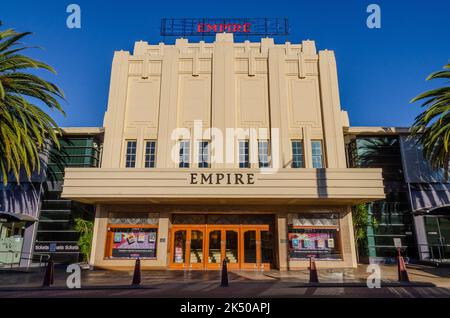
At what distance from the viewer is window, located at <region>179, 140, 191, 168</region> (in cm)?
2095

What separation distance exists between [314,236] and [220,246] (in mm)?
6101

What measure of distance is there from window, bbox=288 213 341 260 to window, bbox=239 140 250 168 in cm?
445

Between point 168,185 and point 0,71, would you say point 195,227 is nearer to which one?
point 168,185

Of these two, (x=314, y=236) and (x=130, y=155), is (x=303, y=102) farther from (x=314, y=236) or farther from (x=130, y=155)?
(x=130, y=155)

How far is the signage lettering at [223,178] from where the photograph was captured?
1803 centimetres

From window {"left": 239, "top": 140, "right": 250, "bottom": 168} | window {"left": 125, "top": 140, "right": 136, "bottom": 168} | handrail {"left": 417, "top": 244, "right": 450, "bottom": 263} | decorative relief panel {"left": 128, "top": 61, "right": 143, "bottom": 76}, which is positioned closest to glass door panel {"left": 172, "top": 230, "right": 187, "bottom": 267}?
window {"left": 125, "top": 140, "right": 136, "bottom": 168}

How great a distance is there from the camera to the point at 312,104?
21938 mm

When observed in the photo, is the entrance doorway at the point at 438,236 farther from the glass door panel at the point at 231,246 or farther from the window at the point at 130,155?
the window at the point at 130,155

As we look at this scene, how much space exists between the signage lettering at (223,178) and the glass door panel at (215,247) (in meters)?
4.15

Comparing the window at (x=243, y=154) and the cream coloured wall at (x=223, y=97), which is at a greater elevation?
the cream coloured wall at (x=223, y=97)

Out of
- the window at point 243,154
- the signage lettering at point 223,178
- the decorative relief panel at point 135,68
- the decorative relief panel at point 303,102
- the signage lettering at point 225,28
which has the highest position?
the signage lettering at point 225,28

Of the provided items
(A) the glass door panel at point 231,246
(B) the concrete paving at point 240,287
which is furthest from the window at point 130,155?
(A) the glass door panel at point 231,246

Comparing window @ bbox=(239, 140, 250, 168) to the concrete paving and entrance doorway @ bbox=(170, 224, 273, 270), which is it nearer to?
entrance doorway @ bbox=(170, 224, 273, 270)

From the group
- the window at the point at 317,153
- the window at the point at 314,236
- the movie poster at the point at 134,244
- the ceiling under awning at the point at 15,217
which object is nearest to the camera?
the ceiling under awning at the point at 15,217
